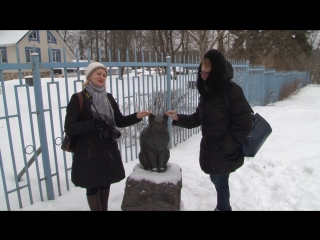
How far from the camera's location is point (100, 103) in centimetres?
242

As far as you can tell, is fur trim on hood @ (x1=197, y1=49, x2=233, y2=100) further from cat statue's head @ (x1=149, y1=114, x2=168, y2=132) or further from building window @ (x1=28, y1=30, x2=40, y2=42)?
building window @ (x1=28, y1=30, x2=40, y2=42)

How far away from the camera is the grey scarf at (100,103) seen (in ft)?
7.83

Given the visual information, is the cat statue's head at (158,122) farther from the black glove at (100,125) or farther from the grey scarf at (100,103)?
the black glove at (100,125)

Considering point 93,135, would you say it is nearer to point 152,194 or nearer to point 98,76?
point 98,76

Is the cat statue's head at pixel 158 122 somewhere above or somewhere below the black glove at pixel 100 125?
below

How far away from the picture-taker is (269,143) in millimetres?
5438

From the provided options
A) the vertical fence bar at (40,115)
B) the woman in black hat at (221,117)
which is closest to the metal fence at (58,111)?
the vertical fence bar at (40,115)

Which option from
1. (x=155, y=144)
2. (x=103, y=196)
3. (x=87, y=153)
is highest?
(x=87, y=153)

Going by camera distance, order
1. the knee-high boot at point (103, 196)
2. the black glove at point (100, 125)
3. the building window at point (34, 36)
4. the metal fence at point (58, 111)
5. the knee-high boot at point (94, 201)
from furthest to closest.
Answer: the building window at point (34, 36)
the metal fence at point (58, 111)
the knee-high boot at point (103, 196)
the knee-high boot at point (94, 201)
the black glove at point (100, 125)

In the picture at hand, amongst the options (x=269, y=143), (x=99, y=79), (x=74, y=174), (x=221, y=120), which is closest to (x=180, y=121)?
(x=221, y=120)

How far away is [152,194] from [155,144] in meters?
0.61

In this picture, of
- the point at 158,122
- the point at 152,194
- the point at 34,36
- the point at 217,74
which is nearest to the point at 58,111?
the point at 158,122

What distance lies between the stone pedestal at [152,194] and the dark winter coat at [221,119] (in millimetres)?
598

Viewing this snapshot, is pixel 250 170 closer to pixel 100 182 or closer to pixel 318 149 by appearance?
pixel 318 149
